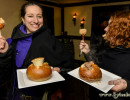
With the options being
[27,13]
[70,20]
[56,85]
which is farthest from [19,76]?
[70,20]

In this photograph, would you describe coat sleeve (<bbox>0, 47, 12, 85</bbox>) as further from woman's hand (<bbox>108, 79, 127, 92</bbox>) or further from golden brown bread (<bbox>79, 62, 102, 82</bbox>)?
woman's hand (<bbox>108, 79, 127, 92</bbox>)

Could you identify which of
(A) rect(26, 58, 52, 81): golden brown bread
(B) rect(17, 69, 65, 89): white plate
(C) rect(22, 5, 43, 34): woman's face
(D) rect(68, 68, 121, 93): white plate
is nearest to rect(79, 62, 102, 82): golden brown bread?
(D) rect(68, 68, 121, 93): white plate

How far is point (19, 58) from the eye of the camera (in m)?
1.39

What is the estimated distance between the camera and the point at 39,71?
1.10 meters

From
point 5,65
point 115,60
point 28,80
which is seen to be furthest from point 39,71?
point 115,60

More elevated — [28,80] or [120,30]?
[120,30]

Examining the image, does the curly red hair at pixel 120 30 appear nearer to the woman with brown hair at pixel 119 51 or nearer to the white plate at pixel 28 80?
the woman with brown hair at pixel 119 51

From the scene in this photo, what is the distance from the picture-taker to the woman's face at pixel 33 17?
4.71ft

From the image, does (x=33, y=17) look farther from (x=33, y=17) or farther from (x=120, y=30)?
(x=120, y=30)

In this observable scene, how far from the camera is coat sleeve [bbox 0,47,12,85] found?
4.18 ft

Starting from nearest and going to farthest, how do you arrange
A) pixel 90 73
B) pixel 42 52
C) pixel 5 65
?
pixel 90 73, pixel 5 65, pixel 42 52

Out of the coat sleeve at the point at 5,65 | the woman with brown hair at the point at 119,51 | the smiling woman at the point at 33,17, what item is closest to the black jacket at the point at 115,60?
the woman with brown hair at the point at 119,51

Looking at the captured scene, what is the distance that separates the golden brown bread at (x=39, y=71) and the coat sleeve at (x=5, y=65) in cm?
39

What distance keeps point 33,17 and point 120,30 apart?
3.59 ft
